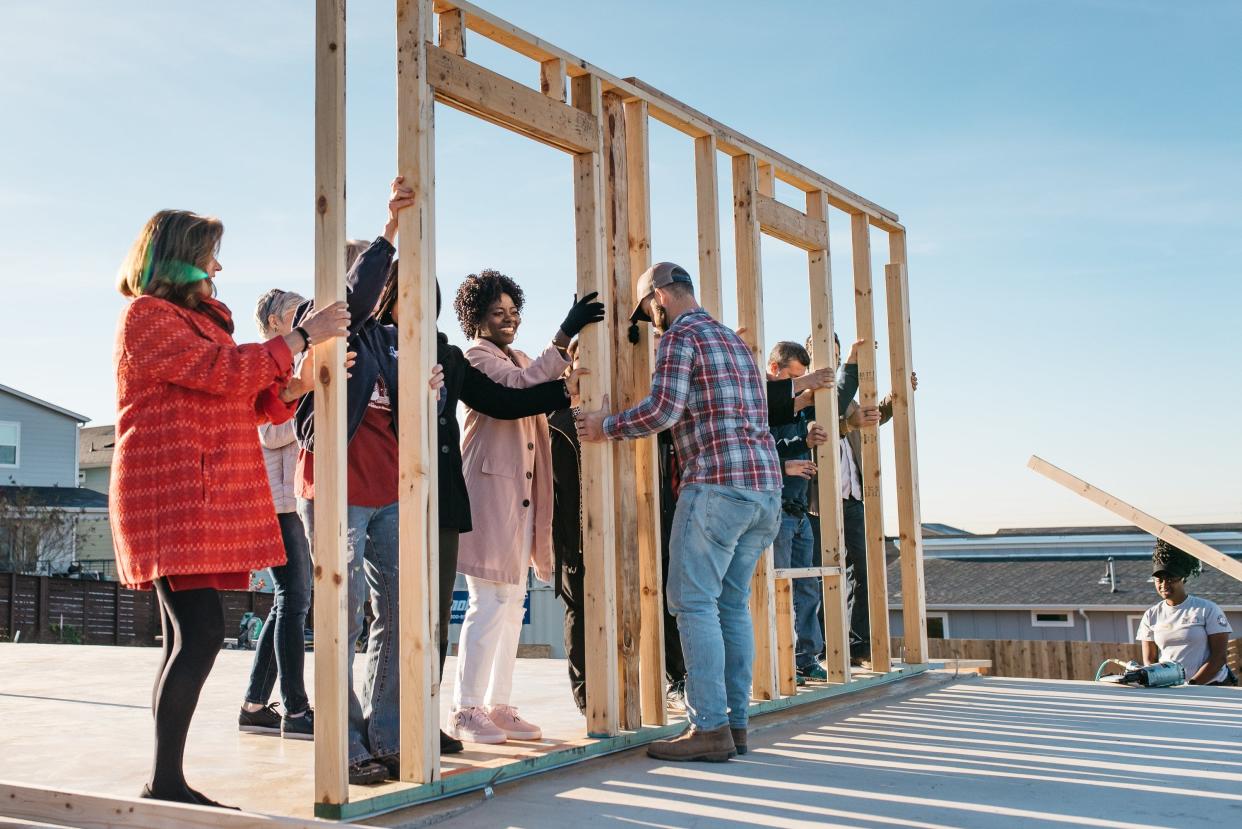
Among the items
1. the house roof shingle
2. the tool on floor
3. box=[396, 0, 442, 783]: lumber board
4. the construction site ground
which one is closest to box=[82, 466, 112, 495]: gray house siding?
the house roof shingle

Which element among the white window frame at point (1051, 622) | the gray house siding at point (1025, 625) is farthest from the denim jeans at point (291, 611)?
the white window frame at point (1051, 622)

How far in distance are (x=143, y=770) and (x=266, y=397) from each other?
4.68 ft

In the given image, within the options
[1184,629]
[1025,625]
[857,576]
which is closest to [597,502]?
[857,576]

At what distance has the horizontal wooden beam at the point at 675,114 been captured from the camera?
4.49 meters

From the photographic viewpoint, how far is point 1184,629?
7.29m

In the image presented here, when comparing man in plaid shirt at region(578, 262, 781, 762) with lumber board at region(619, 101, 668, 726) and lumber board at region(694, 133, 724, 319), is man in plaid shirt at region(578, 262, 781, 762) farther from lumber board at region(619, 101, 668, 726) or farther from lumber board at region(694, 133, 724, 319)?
lumber board at region(694, 133, 724, 319)

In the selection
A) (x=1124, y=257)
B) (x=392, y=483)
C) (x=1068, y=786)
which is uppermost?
(x=1124, y=257)

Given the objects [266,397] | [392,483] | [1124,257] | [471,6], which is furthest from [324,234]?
[1124,257]

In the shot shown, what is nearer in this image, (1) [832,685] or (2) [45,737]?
(2) [45,737]

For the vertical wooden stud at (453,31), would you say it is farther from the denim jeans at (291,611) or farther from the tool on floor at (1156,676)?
the tool on floor at (1156,676)

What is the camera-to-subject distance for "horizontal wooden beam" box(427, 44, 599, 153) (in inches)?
160

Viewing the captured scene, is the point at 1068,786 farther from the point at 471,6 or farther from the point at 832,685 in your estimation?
the point at 471,6

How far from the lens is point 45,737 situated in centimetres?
490

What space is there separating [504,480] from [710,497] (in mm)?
765
